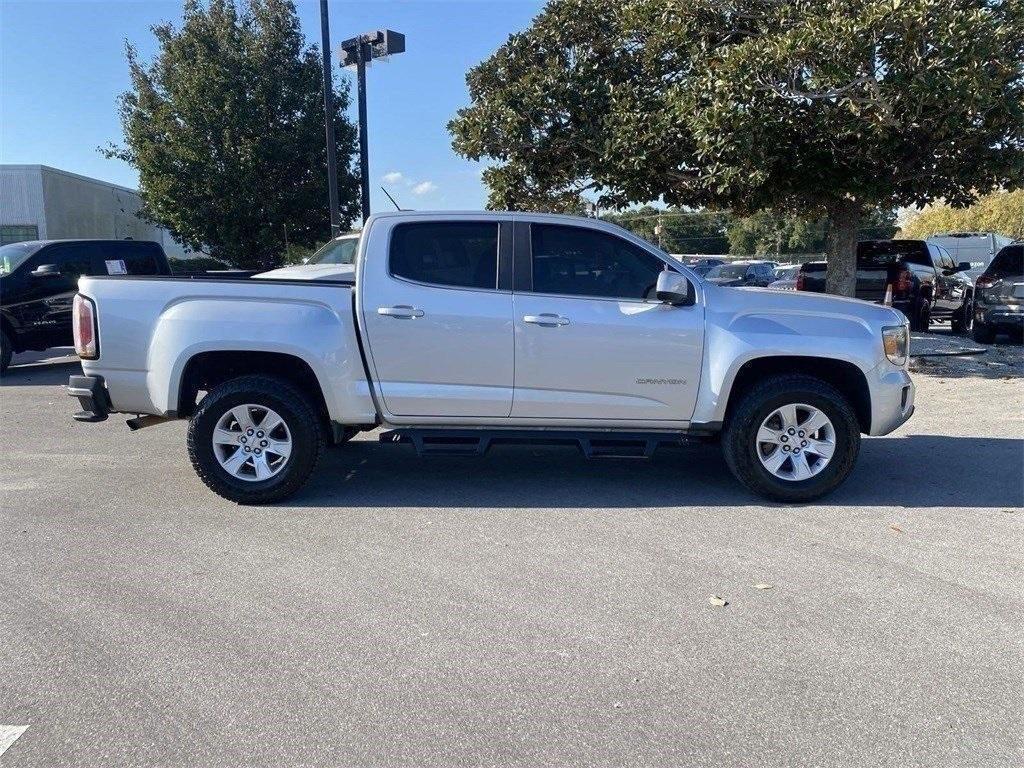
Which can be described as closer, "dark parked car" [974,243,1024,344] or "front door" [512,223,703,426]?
"front door" [512,223,703,426]

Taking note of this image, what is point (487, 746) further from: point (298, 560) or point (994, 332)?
point (994, 332)

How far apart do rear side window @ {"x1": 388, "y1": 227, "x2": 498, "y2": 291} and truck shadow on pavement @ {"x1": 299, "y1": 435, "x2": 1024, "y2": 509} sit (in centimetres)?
152

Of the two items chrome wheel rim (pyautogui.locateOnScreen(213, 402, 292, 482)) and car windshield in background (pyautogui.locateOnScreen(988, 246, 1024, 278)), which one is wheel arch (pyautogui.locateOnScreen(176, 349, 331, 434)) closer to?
chrome wheel rim (pyautogui.locateOnScreen(213, 402, 292, 482))

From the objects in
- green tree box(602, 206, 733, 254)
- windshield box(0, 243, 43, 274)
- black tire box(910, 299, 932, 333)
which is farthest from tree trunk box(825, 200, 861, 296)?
green tree box(602, 206, 733, 254)

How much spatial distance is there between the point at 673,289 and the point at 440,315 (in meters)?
1.55

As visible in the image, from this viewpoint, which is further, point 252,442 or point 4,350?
point 4,350

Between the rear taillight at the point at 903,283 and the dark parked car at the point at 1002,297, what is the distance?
123 centimetres

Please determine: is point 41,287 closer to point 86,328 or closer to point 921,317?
point 86,328

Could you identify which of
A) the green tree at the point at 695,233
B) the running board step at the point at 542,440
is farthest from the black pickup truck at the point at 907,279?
the green tree at the point at 695,233

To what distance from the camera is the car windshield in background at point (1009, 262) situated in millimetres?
13223

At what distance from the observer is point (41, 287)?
12.0 metres

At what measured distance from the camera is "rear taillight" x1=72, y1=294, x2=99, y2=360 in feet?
17.9

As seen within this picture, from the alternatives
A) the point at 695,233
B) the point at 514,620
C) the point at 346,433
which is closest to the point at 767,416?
the point at 514,620

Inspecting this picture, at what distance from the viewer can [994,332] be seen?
13844mm
